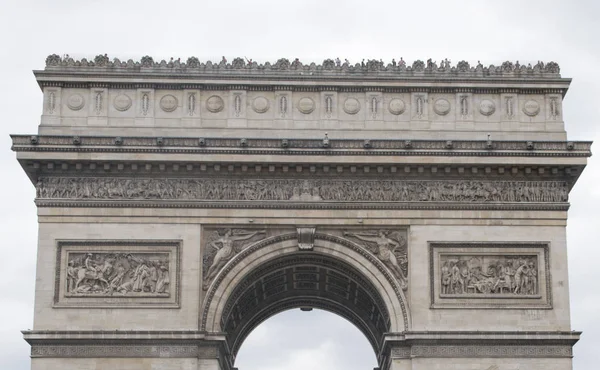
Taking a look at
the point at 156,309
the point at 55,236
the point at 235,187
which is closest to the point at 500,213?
the point at 235,187

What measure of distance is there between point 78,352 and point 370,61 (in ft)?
43.0

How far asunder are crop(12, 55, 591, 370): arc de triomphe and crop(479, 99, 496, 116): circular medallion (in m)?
0.05

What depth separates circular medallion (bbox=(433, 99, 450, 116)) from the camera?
46.8 meters

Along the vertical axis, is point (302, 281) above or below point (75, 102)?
below

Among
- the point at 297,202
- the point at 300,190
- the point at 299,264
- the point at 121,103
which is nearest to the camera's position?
the point at 297,202

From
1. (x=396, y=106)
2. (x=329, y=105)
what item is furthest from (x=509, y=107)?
(x=329, y=105)

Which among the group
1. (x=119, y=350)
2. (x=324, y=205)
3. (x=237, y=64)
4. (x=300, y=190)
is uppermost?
(x=237, y=64)

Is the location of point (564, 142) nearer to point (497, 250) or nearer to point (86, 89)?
point (497, 250)

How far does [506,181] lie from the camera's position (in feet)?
151

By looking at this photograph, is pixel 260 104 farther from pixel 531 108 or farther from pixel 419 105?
pixel 531 108

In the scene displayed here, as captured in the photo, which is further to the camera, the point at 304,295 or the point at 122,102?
the point at 304,295

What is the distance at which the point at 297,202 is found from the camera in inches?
1796

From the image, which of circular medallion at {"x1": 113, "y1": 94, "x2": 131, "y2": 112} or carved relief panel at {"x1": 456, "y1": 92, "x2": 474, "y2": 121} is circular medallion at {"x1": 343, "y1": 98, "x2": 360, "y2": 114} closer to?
carved relief panel at {"x1": 456, "y1": 92, "x2": 474, "y2": 121}

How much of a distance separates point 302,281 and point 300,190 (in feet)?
17.0
